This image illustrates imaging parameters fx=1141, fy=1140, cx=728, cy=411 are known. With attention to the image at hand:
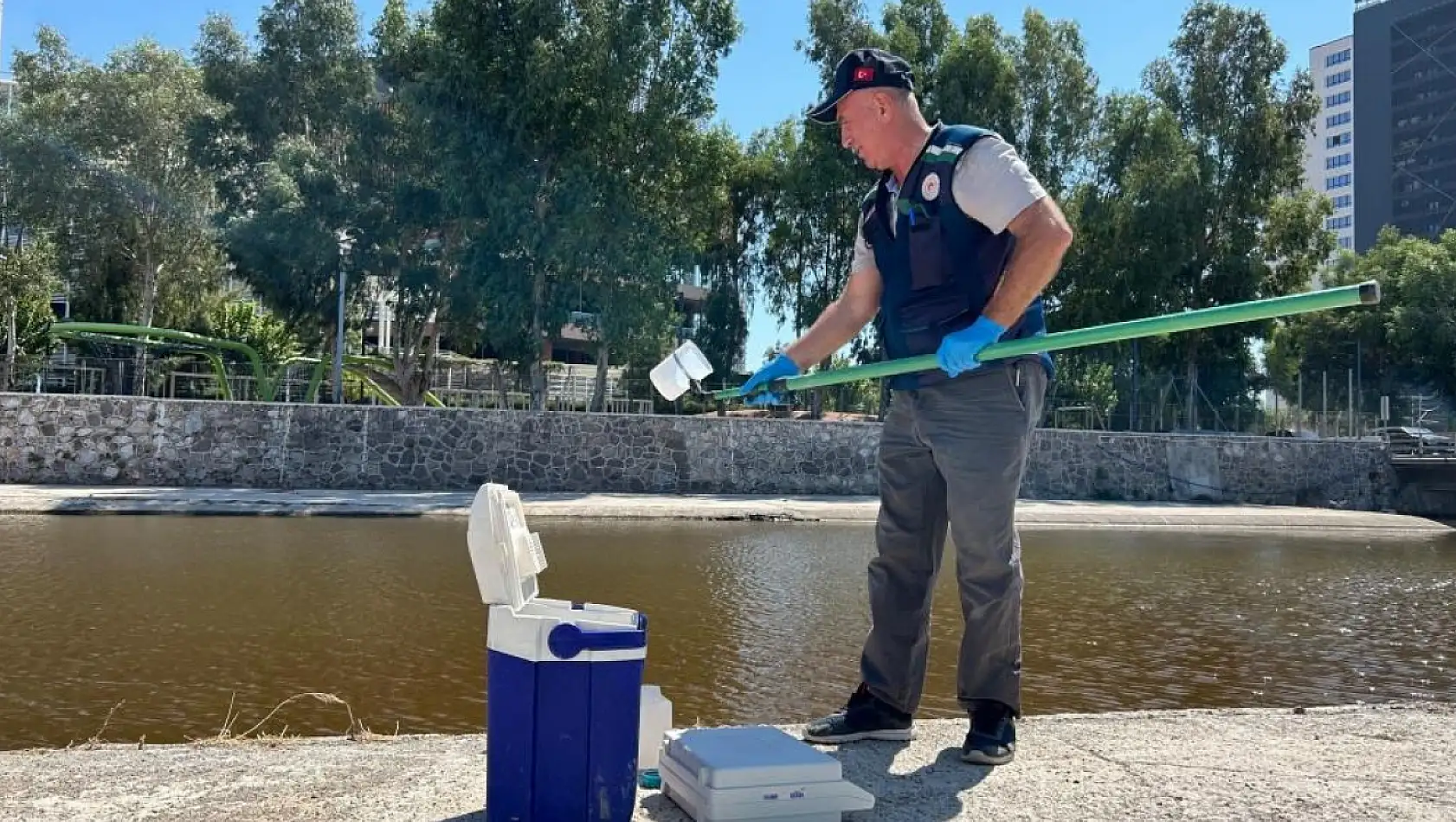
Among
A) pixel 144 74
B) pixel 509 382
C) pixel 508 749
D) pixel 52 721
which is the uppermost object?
pixel 144 74

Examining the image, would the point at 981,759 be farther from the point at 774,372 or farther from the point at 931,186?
the point at 931,186

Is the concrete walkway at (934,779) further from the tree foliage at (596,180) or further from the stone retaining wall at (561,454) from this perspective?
the tree foliage at (596,180)

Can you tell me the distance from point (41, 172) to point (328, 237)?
10.7 meters

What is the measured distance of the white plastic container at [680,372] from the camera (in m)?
3.92

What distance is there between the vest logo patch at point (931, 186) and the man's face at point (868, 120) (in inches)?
8.1

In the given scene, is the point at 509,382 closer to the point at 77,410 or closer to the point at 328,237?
the point at 328,237

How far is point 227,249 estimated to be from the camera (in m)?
24.7

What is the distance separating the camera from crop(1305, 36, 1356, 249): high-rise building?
114 metres

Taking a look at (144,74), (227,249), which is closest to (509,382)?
(227,249)

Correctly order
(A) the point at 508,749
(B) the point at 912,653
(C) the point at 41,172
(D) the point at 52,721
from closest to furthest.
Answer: (A) the point at 508,749 < (B) the point at 912,653 < (D) the point at 52,721 < (C) the point at 41,172

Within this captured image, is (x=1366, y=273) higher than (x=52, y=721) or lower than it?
higher

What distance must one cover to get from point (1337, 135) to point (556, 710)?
133497 millimetres

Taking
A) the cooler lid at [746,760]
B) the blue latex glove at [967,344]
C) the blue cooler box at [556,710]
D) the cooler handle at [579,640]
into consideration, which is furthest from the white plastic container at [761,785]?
the blue latex glove at [967,344]

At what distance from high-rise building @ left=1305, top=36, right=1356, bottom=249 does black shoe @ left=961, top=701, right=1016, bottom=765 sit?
12605 cm
